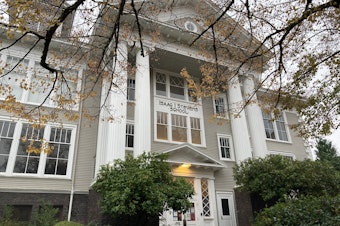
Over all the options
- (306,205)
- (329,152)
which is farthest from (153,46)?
(329,152)

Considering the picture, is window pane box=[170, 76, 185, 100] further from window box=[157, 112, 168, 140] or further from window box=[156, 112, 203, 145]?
window box=[157, 112, 168, 140]

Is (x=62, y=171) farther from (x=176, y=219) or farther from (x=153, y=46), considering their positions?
(x=153, y=46)

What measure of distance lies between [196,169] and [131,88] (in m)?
6.17

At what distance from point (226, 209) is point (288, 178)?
16.6 feet

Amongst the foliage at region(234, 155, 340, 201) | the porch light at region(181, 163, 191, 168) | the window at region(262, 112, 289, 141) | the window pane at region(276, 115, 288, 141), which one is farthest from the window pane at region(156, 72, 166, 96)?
the window pane at region(276, 115, 288, 141)

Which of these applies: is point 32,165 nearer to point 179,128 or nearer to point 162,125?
point 162,125

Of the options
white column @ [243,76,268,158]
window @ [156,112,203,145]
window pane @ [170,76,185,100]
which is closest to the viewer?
white column @ [243,76,268,158]

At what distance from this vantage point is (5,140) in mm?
12297

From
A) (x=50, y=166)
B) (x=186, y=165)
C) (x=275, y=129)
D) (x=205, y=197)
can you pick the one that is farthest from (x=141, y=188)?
(x=275, y=129)

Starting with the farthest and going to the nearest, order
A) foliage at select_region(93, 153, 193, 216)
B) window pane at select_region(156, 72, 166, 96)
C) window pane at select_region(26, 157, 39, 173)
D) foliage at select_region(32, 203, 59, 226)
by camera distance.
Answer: window pane at select_region(156, 72, 166, 96) < window pane at select_region(26, 157, 39, 173) < foliage at select_region(32, 203, 59, 226) < foliage at select_region(93, 153, 193, 216)

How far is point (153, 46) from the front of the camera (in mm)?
13688

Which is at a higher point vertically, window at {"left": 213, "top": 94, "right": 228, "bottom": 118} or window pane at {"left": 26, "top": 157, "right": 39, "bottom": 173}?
window at {"left": 213, "top": 94, "right": 228, "bottom": 118}

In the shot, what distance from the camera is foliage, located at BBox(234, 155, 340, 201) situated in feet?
36.2

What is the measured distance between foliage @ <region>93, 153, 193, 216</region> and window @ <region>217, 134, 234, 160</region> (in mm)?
7834
